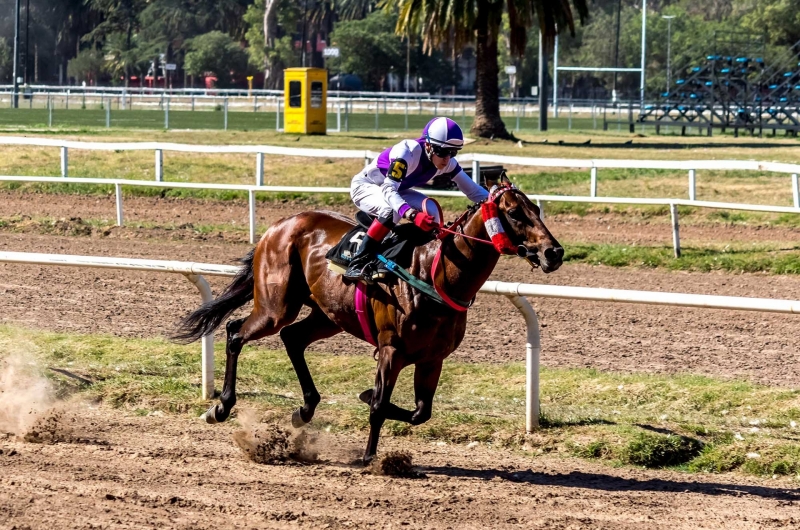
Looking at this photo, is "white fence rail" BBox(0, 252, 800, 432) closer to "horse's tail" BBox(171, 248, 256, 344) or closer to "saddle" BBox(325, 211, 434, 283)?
"horse's tail" BBox(171, 248, 256, 344)

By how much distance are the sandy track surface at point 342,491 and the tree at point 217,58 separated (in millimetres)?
75361

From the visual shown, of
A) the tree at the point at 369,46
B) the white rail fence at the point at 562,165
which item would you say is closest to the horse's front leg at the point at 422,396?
the white rail fence at the point at 562,165

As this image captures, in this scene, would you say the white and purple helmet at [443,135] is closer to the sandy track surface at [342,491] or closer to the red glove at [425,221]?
the red glove at [425,221]

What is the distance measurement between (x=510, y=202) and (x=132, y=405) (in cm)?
325

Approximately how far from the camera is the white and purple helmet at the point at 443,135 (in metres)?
6.11

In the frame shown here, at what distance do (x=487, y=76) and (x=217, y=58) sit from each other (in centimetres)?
5593

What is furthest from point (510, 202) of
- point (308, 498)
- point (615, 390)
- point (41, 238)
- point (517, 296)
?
point (41, 238)

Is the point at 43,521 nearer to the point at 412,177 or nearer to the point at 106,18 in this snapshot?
the point at 412,177

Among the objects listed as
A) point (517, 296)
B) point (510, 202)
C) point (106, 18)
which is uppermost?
point (106, 18)

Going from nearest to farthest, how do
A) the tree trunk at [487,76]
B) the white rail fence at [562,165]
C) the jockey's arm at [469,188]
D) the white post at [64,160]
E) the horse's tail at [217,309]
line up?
the jockey's arm at [469,188], the horse's tail at [217,309], the white rail fence at [562,165], the white post at [64,160], the tree trunk at [487,76]

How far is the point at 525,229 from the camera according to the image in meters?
5.75

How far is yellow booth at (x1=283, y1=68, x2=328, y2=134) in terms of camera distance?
95.5 ft

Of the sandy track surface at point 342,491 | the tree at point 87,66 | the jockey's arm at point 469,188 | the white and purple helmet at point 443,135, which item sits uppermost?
the tree at point 87,66

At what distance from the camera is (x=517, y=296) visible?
6.87 m
